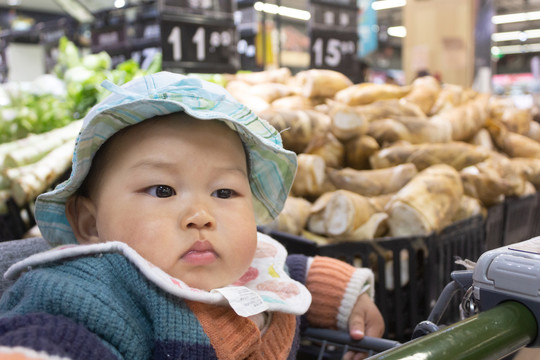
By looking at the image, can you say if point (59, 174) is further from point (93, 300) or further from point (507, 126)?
point (507, 126)

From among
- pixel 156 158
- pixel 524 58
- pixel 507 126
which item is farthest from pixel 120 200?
pixel 524 58

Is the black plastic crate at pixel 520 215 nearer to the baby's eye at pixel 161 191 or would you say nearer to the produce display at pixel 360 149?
the produce display at pixel 360 149

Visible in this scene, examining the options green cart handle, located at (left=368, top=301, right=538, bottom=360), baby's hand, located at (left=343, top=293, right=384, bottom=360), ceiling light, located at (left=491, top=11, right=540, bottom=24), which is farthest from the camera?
ceiling light, located at (left=491, top=11, right=540, bottom=24)

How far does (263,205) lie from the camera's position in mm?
938

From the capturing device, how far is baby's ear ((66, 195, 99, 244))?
0.77 metres

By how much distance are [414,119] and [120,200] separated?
5.49ft

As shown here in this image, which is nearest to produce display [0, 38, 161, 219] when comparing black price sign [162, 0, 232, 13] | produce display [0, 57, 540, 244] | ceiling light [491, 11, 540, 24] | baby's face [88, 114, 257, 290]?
produce display [0, 57, 540, 244]

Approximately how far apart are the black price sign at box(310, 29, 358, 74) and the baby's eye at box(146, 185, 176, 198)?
6.76 ft

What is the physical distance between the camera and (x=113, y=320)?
57 cm

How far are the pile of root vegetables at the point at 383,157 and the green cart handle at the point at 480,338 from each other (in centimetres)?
84

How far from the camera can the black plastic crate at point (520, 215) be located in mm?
1668

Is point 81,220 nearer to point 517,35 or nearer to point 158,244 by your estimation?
point 158,244

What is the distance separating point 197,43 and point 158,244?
176 centimetres

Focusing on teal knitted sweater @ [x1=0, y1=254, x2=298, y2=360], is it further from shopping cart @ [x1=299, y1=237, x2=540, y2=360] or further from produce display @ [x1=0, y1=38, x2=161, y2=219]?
produce display @ [x1=0, y1=38, x2=161, y2=219]
